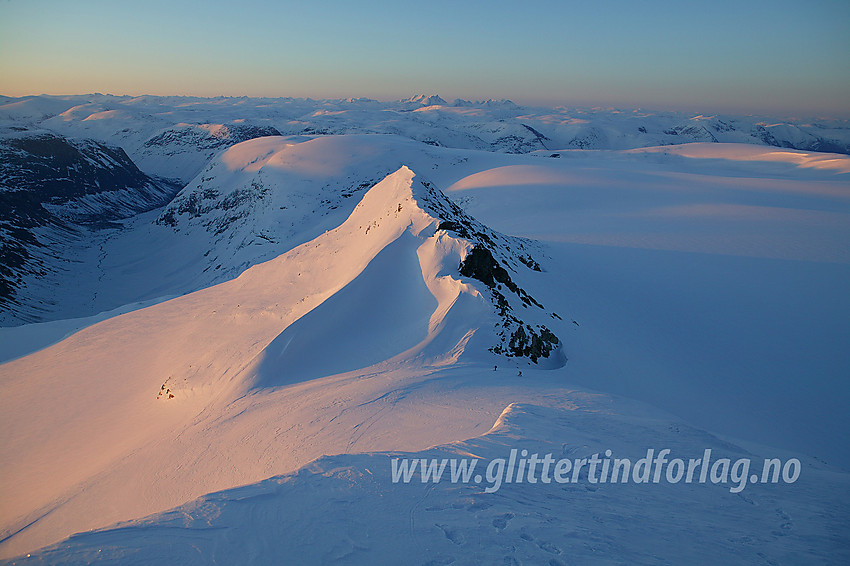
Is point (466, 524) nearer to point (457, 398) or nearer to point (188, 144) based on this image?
point (457, 398)

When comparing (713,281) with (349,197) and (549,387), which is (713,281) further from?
(349,197)

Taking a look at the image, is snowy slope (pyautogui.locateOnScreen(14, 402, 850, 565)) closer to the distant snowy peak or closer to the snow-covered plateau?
the snow-covered plateau

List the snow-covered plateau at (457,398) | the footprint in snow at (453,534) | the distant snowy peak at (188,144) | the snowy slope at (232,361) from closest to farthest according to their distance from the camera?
the footprint in snow at (453,534), the snow-covered plateau at (457,398), the snowy slope at (232,361), the distant snowy peak at (188,144)

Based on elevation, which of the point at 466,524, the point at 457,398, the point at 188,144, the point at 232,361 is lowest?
the point at 232,361

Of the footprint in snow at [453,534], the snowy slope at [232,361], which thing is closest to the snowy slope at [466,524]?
the footprint in snow at [453,534]

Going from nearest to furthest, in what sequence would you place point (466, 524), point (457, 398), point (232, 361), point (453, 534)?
point (453, 534) < point (466, 524) < point (457, 398) < point (232, 361)

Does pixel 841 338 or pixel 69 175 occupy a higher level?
pixel 69 175

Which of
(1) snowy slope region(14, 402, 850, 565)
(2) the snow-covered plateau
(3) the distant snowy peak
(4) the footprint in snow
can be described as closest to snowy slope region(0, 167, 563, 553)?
(2) the snow-covered plateau

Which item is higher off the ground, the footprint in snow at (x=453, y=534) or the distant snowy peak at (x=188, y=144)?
the distant snowy peak at (x=188, y=144)

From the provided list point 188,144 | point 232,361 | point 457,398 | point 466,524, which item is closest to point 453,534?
point 466,524

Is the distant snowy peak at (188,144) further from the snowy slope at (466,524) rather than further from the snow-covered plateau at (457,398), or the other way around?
the snowy slope at (466,524)

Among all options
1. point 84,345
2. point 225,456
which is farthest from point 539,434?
point 84,345
